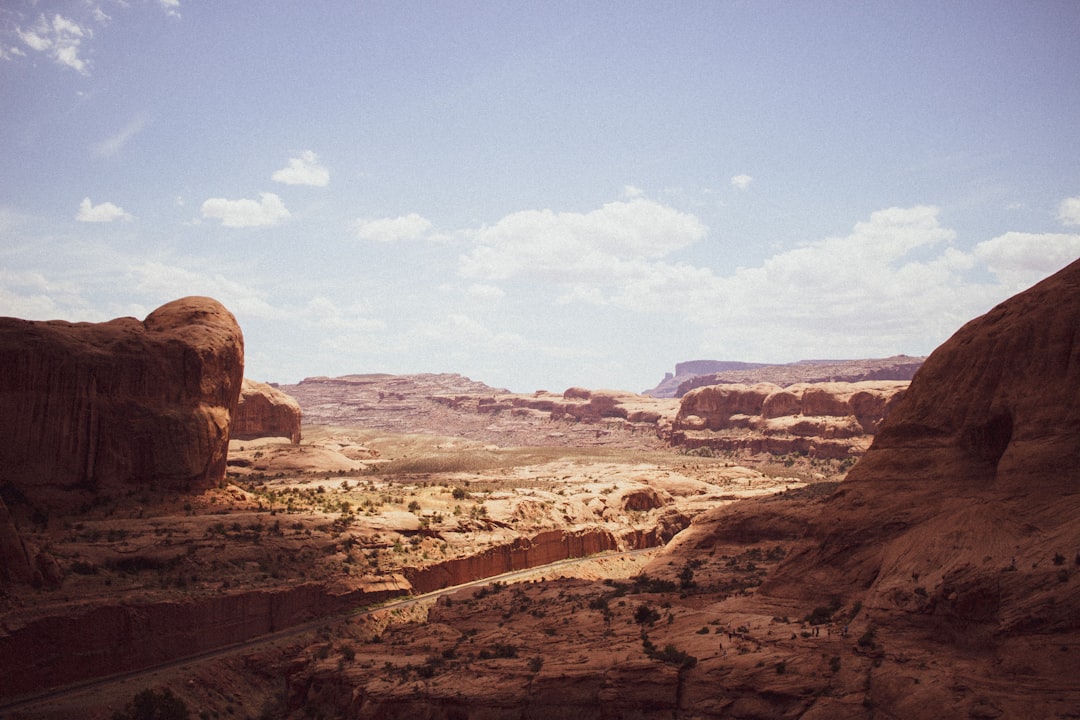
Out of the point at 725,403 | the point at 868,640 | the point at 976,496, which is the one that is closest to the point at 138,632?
the point at 868,640

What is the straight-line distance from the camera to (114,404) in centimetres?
3781

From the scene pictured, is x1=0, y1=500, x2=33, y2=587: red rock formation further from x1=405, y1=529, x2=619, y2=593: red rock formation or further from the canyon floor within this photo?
x1=405, y1=529, x2=619, y2=593: red rock formation

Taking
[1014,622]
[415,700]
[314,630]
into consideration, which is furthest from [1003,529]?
[314,630]

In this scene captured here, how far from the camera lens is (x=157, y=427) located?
38.8 metres

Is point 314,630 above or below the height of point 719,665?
below

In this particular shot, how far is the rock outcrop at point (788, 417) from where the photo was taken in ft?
327

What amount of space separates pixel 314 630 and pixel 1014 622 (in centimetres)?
2683

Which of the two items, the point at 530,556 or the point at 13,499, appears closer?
the point at 13,499

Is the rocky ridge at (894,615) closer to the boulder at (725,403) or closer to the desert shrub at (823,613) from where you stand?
the desert shrub at (823,613)

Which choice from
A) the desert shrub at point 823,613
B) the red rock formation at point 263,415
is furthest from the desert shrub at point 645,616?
the red rock formation at point 263,415

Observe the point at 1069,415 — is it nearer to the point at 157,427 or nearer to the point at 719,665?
the point at 719,665

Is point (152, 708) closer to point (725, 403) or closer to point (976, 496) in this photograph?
point (976, 496)

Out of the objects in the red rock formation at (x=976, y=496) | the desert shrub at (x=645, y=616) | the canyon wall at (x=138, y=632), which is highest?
the red rock formation at (x=976, y=496)

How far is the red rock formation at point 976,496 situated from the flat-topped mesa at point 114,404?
102 ft
